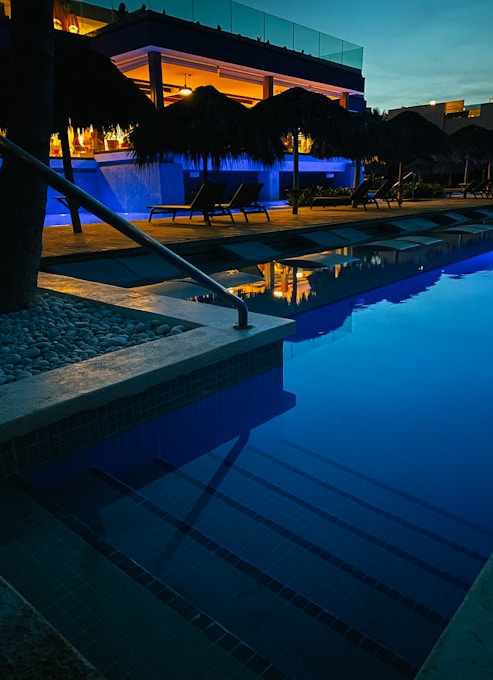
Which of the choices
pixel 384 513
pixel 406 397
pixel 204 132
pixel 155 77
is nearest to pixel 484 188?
pixel 155 77

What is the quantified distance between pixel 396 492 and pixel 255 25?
21813 millimetres

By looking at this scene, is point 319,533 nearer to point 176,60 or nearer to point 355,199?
point 355,199

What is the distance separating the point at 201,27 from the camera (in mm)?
18062

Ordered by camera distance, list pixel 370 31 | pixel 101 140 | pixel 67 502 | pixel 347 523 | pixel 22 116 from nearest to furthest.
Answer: pixel 347 523 < pixel 67 502 < pixel 22 116 < pixel 101 140 < pixel 370 31

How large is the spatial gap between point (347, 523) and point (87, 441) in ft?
4.63

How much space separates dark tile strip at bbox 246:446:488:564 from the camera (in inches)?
78.4

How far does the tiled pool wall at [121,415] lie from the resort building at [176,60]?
49.1 ft

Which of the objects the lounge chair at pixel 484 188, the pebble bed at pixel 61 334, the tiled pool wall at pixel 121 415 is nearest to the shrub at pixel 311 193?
the lounge chair at pixel 484 188

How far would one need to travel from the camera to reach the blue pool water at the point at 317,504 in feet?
5.44

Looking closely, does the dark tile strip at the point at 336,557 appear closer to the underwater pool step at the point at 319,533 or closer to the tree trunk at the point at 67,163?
the underwater pool step at the point at 319,533

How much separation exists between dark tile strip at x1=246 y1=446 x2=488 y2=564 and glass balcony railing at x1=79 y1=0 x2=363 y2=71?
18.8 metres

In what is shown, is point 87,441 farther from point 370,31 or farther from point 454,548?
point 370,31

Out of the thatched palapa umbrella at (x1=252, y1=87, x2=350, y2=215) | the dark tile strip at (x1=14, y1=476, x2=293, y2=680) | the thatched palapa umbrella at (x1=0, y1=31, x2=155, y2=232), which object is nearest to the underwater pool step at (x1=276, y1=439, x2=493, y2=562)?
the dark tile strip at (x1=14, y1=476, x2=293, y2=680)

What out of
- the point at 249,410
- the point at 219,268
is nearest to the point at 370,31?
the point at 219,268
